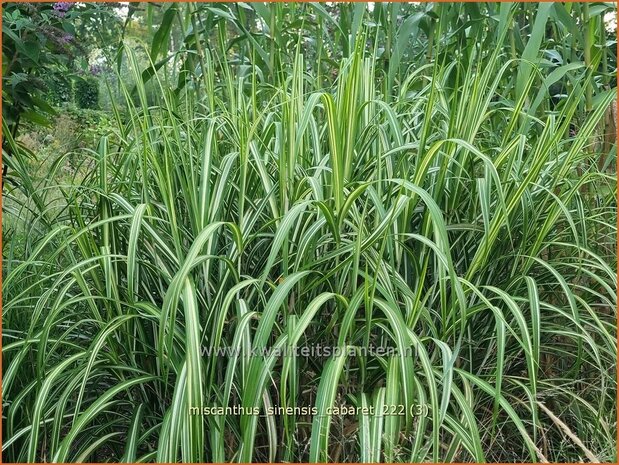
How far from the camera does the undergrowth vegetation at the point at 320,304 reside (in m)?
1.36

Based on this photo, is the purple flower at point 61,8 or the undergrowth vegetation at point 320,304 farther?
the purple flower at point 61,8

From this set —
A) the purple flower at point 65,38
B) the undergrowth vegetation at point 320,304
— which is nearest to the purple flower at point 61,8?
the purple flower at point 65,38

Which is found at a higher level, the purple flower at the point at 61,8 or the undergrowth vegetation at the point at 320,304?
the purple flower at the point at 61,8

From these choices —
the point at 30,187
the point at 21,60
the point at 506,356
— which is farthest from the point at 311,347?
the point at 21,60

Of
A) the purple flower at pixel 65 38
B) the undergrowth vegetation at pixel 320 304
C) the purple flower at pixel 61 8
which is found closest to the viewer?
the undergrowth vegetation at pixel 320 304

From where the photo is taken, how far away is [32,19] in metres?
2.31

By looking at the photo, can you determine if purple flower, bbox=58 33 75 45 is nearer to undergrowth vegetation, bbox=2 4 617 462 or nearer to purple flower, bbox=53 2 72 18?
purple flower, bbox=53 2 72 18

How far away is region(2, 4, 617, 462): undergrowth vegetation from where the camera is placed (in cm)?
136

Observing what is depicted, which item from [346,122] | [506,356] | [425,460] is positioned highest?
[346,122]

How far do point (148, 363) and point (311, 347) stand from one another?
1.27 feet

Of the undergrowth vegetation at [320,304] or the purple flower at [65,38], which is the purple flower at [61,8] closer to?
the purple flower at [65,38]

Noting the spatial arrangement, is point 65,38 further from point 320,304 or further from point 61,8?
point 320,304

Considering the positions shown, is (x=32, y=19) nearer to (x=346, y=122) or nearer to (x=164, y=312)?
(x=346, y=122)

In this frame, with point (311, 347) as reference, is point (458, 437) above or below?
below
